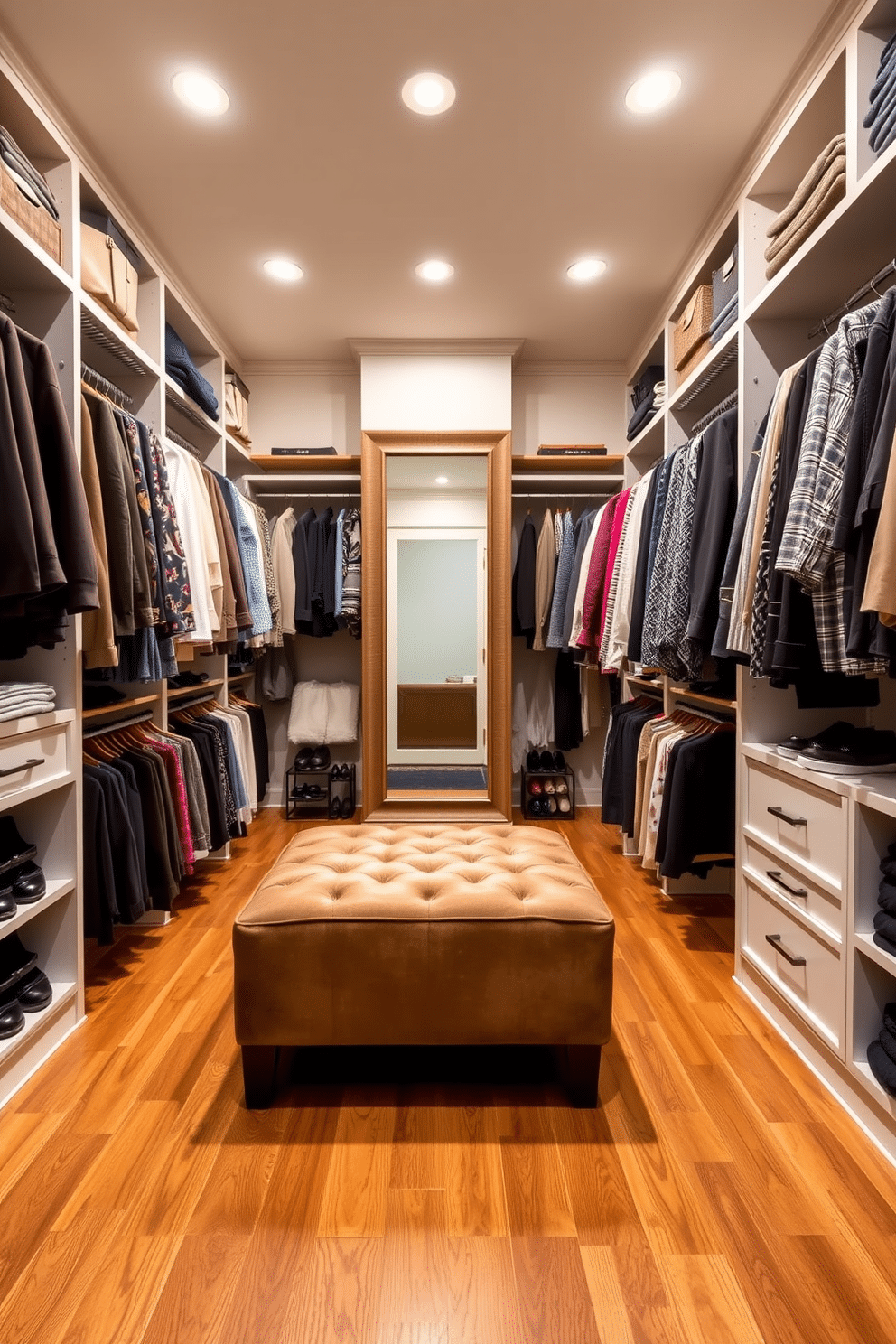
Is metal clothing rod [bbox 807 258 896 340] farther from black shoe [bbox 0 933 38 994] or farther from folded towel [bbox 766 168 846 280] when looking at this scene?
black shoe [bbox 0 933 38 994]

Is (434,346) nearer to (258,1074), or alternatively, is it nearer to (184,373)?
(184,373)

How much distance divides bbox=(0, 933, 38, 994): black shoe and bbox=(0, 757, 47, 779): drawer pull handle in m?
0.42

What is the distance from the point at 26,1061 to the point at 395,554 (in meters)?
2.75

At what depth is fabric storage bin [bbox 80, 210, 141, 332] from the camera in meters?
2.17

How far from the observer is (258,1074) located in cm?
158

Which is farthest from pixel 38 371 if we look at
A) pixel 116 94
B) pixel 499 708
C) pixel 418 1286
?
pixel 499 708

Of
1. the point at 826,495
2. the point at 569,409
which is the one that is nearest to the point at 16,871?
the point at 826,495

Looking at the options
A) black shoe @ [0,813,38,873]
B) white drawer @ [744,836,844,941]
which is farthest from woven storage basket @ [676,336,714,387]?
black shoe @ [0,813,38,873]

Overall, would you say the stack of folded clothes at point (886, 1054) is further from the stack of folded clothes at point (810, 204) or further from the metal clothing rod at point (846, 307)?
the stack of folded clothes at point (810, 204)

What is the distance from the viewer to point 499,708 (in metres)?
3.81

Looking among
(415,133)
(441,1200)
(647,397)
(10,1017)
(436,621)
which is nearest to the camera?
(441,1200)

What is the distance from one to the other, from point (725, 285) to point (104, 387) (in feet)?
7.08

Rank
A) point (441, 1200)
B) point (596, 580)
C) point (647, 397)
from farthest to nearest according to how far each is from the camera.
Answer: point (647, 397), point (596, 580), point (441, 1200)

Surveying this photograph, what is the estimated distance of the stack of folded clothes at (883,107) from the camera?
152cm
